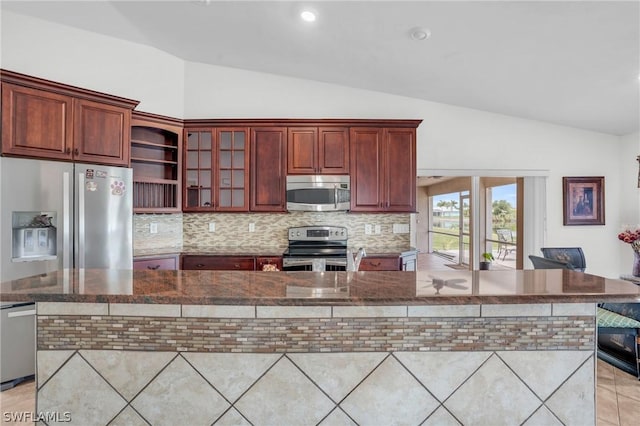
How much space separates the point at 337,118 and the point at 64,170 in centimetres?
296

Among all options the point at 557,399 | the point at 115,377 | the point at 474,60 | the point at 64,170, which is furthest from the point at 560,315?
the point at 64,170

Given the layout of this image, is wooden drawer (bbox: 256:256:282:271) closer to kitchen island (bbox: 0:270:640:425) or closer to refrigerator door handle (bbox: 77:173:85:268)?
refrigerator door handle (bbox: 77:173:85:268)

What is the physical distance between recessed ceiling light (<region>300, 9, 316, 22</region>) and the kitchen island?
253 centimetres

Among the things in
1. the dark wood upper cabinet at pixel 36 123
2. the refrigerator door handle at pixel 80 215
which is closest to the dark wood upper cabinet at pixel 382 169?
the refrigerator door handle at pixel 80 215

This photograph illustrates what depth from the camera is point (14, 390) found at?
8.07ft

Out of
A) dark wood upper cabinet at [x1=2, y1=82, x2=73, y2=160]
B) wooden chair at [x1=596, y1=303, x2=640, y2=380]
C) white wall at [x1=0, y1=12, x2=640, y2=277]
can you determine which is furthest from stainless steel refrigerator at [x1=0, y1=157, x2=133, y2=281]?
wooden chair at [x1=596, y1=303, x2=640, y2=380]

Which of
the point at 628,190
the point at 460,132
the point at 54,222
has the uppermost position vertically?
the point at 460,132

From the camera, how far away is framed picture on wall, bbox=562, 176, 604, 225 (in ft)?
14.3

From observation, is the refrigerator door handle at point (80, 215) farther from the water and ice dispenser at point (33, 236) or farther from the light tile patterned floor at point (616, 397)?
the light tile patterned floor at point (616, 397)

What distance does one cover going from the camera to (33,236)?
2.60 meters

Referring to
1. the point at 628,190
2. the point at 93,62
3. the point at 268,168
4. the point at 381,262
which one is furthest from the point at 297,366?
the point at 628,190

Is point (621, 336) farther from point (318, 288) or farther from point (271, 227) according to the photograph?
point (271, 227)

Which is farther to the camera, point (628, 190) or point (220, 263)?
point (628, 190)

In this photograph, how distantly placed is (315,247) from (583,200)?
3.70 m
